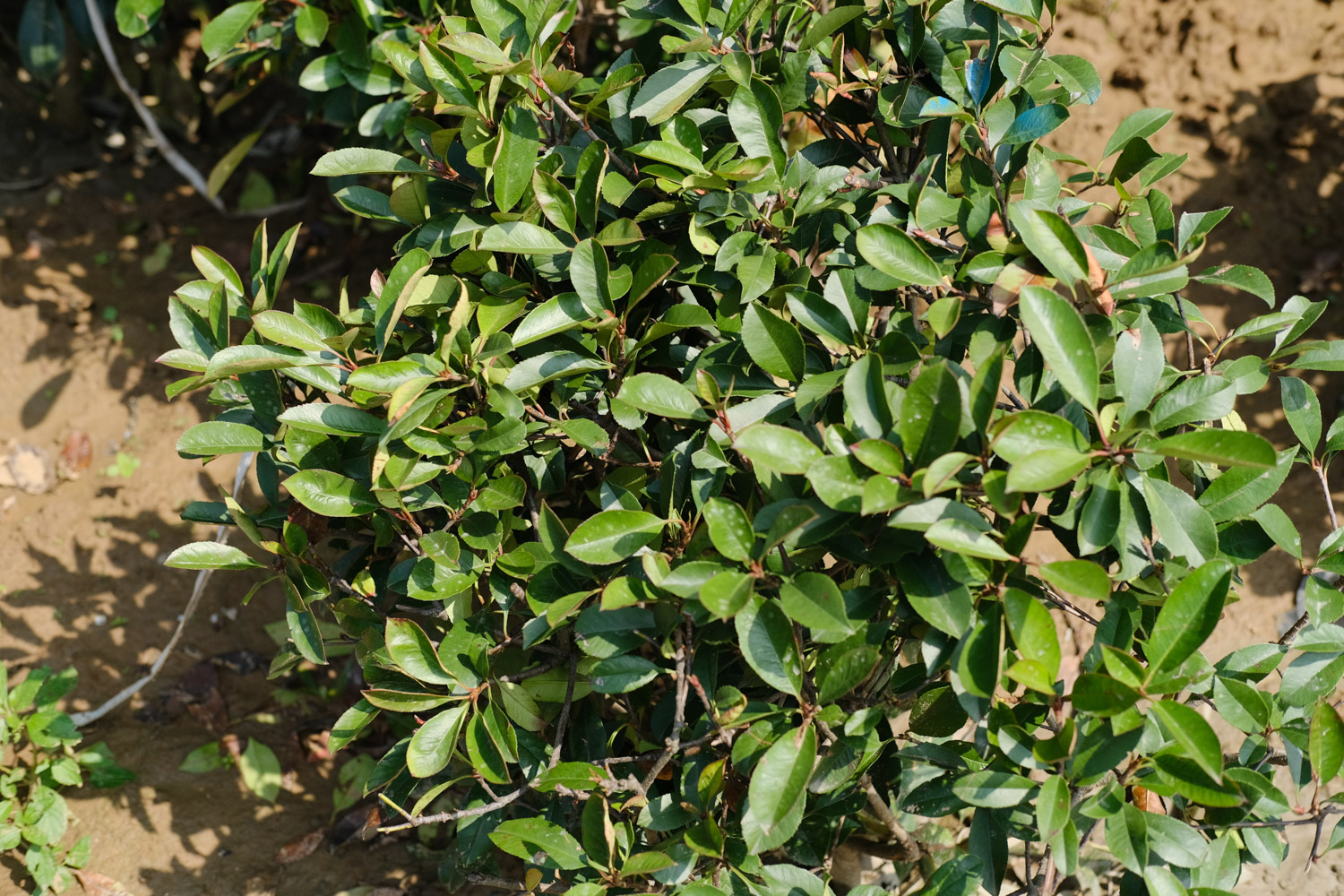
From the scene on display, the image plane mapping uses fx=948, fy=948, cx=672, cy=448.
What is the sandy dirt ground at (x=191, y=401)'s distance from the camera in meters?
2.24

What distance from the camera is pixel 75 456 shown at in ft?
10.1

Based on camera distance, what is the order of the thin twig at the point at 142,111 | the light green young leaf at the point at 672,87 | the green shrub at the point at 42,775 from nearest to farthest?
the light green young leaf at the point at 672,87, the green shrub at the point at 42,775, the thin twig at the point at 142,111

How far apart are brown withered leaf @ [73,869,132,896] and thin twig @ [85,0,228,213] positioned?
2001 millimetres

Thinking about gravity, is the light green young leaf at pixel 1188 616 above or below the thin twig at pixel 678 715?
above

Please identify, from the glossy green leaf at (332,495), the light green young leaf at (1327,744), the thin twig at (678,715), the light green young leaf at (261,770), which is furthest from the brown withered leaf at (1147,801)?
the light green young leaf at (261,770)

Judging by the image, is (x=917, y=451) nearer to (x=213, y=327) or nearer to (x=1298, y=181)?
(x=213, y=327)

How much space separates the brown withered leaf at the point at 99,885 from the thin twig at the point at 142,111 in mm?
2001

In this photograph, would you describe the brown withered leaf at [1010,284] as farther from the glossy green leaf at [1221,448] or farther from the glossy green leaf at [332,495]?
the glossy green leaf at [332,495]

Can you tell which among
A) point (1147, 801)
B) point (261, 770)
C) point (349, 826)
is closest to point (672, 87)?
point (1147, 801)

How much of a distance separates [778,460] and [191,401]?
2676 mm

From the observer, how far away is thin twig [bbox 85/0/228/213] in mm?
3230

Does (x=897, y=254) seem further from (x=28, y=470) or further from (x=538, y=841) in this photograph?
(x=28, y=470)

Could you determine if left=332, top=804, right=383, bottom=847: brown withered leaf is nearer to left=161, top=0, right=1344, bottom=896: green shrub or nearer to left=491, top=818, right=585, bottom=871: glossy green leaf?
left=161, top=0, right=1344, bottom=896: green shrub

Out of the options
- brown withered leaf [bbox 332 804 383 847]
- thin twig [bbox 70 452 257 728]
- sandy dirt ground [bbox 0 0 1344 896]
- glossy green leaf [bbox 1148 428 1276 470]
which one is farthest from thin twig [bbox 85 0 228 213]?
glossy green leaf [bbox 1148 428 1276 470]
